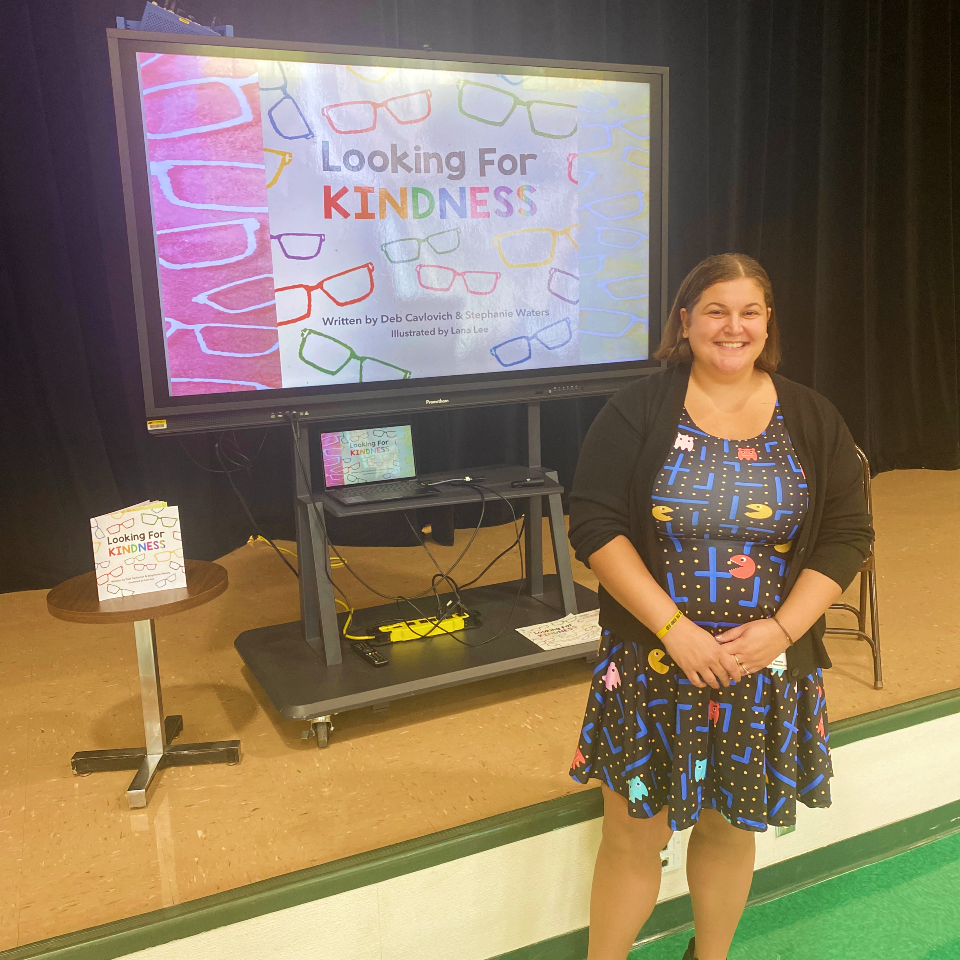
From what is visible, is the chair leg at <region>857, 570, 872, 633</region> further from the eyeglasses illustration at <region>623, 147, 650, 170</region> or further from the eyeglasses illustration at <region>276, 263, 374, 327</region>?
the eyeglasses illustration at <region>276, 263, 374, 327</region>

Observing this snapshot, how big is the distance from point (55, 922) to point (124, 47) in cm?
169

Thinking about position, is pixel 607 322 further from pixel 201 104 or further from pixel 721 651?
pixel 721 651

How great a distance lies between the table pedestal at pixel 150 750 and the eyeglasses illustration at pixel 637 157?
67.5 inches

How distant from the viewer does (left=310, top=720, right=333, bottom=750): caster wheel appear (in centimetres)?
202

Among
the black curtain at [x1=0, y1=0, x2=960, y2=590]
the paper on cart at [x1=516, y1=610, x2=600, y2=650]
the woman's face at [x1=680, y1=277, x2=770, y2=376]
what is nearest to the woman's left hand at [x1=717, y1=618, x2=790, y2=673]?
the woman's face at [x1=680, y1=277, x2=770, y2=376]

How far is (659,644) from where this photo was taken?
4.39ft

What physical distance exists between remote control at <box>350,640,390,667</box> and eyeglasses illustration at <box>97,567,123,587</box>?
0.64 m

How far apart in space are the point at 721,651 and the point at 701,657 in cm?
3

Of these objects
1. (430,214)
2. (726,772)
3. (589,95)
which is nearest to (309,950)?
(726,772)

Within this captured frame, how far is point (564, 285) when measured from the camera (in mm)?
2418

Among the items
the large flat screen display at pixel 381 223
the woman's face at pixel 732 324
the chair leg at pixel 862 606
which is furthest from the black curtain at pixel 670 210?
the woman's face at pixel 732 324

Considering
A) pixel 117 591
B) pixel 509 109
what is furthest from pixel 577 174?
pixel 117 591

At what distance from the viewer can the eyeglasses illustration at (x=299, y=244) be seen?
2.09 m

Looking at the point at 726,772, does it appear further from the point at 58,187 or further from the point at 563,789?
the point at 58,187
